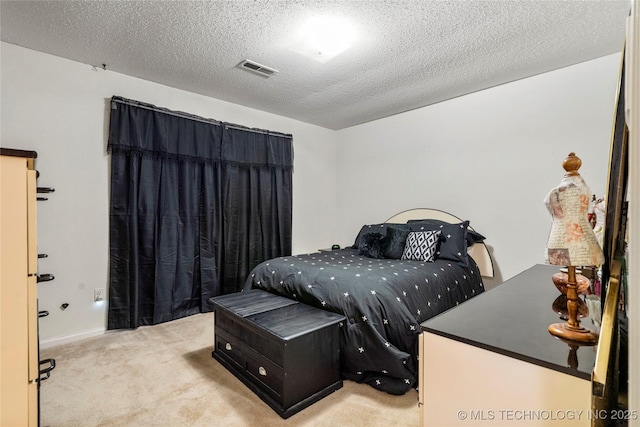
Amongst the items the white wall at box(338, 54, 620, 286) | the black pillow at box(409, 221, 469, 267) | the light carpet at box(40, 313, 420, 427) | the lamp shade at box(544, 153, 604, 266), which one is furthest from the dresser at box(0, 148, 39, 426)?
the white wall at box(338, 54, 620, 286)

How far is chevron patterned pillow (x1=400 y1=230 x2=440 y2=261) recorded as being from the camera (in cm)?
282

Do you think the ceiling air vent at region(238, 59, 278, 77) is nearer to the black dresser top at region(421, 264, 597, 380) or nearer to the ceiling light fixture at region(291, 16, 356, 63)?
the ceiling light fixture at region(291, 16, 356, 63)

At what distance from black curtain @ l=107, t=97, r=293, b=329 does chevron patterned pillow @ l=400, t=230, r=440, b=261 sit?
1.68 meters

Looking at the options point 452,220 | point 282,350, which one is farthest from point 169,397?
point 452,220

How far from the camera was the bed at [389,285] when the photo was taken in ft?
6.12

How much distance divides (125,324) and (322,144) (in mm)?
3334

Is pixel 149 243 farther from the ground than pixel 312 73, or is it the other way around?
pixel 312 73

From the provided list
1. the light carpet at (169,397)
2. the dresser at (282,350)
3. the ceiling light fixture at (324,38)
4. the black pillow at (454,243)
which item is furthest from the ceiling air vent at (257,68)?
the light carpet at (169,397)

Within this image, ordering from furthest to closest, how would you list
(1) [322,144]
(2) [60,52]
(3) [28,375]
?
1. (1) [322,144]
2. (2) [60,52]
3. (3) [28,375]

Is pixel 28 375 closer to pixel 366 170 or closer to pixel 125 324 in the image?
pixel 125 324

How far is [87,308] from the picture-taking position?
2.68m

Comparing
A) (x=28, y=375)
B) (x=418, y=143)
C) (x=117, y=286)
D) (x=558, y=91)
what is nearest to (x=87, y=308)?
(x=117, y=286)

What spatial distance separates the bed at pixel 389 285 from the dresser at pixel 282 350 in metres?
0.13

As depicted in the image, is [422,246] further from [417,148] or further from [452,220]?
[417,148]
